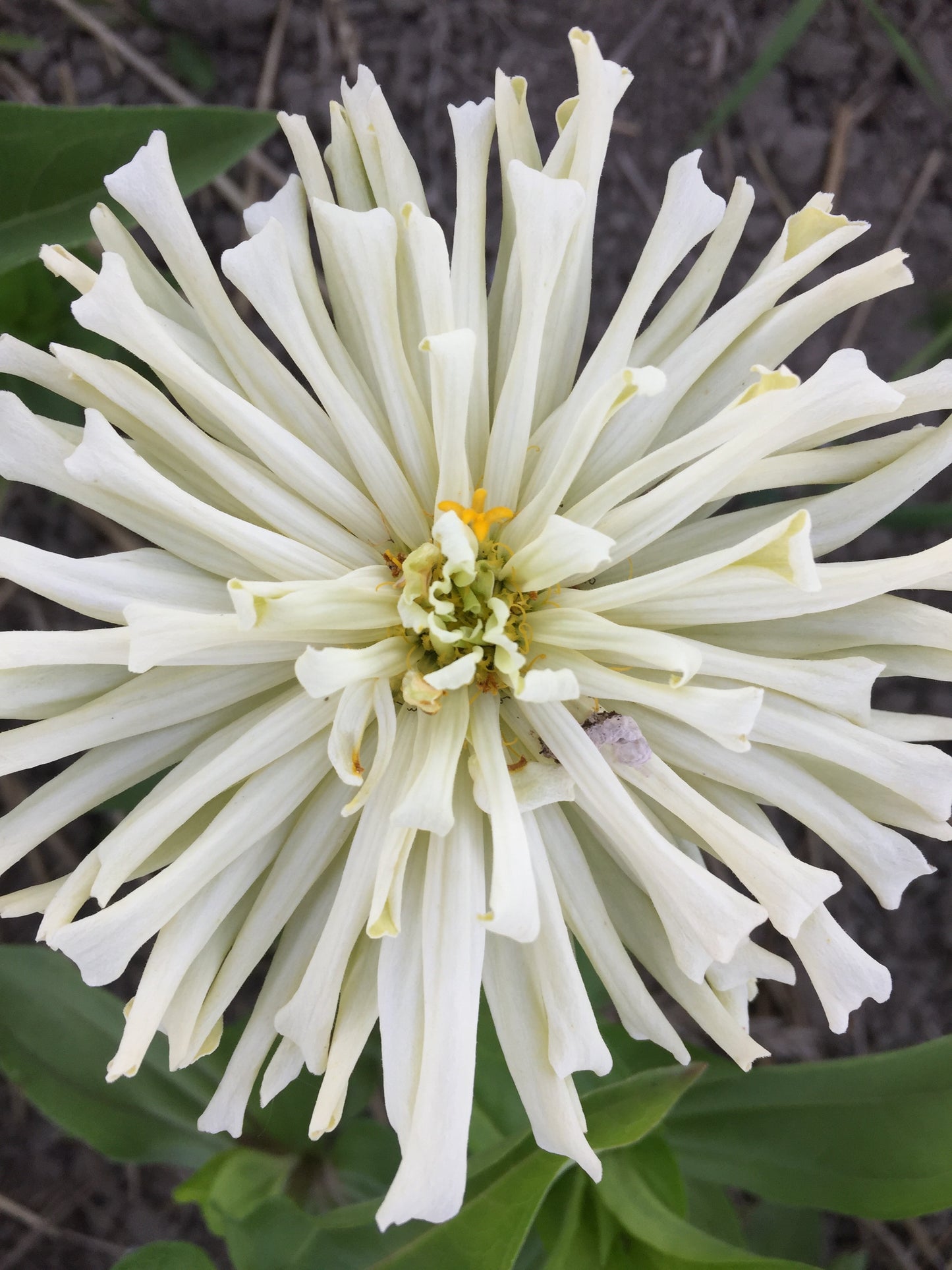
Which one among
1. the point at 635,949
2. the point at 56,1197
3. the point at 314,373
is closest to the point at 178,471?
the point at 314,373

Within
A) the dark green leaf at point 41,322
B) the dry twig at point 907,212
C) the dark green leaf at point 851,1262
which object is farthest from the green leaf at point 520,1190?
the dry twig at point 907,212

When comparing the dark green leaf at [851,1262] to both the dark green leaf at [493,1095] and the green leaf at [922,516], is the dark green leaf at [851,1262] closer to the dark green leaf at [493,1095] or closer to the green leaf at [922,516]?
the dark green leaf at [493,1095]

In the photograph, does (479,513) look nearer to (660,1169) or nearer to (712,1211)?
(660,1169)

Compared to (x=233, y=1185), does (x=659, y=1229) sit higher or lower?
lower

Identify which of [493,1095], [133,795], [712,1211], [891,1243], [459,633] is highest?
[133,795]

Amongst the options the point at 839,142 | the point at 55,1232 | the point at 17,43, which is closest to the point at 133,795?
the point at 55,1232

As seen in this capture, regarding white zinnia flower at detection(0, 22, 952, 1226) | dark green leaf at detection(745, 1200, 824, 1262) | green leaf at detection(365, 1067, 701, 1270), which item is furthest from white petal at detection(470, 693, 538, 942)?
dark green leaf at detection(745, 1200, 824, 1262)

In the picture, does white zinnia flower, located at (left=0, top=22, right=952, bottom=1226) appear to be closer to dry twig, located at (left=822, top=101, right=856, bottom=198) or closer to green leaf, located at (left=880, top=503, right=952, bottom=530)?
green leaf, located at (left=880, top=503, right=952, bottom=530)

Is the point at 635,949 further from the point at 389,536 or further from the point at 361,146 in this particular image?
the point at 361,146
